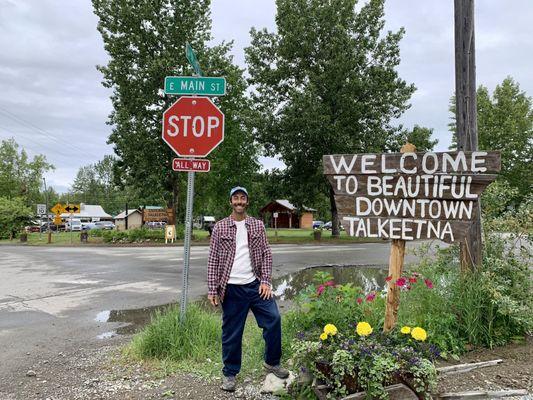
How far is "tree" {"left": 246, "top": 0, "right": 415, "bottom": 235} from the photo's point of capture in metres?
26.3

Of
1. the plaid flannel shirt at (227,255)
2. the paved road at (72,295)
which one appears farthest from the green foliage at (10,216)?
the plaid flannel shirt at (227,255)

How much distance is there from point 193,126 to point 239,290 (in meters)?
2.01

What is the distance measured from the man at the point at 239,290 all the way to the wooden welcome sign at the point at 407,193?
1.01 metres

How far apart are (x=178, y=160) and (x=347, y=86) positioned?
23438 millimetres

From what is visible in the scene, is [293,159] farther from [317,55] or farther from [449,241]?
[449,241]

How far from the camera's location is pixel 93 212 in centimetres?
7706

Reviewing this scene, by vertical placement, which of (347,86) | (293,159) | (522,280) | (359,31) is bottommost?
(522,280)

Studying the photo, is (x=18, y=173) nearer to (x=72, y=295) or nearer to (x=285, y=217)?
(x=285, y=217)

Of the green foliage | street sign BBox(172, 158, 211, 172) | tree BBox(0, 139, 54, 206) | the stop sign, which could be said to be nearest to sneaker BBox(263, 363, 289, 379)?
street sign BBox(172, 158, 211, 172)

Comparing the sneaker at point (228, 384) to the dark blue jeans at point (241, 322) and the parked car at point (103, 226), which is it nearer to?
the dark blue jeans at point (241, 322)

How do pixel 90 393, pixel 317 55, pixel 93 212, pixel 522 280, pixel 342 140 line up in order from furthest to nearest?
1. pixel 93 212
2. pixel 317 55
3. pixel 342 140
4. pixel 522 280
5. pixel 90 393

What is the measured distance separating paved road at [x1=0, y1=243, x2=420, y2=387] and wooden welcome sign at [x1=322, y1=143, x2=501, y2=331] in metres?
3.90

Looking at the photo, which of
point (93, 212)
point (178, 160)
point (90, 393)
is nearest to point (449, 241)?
point (178, 160)

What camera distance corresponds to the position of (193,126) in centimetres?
481
